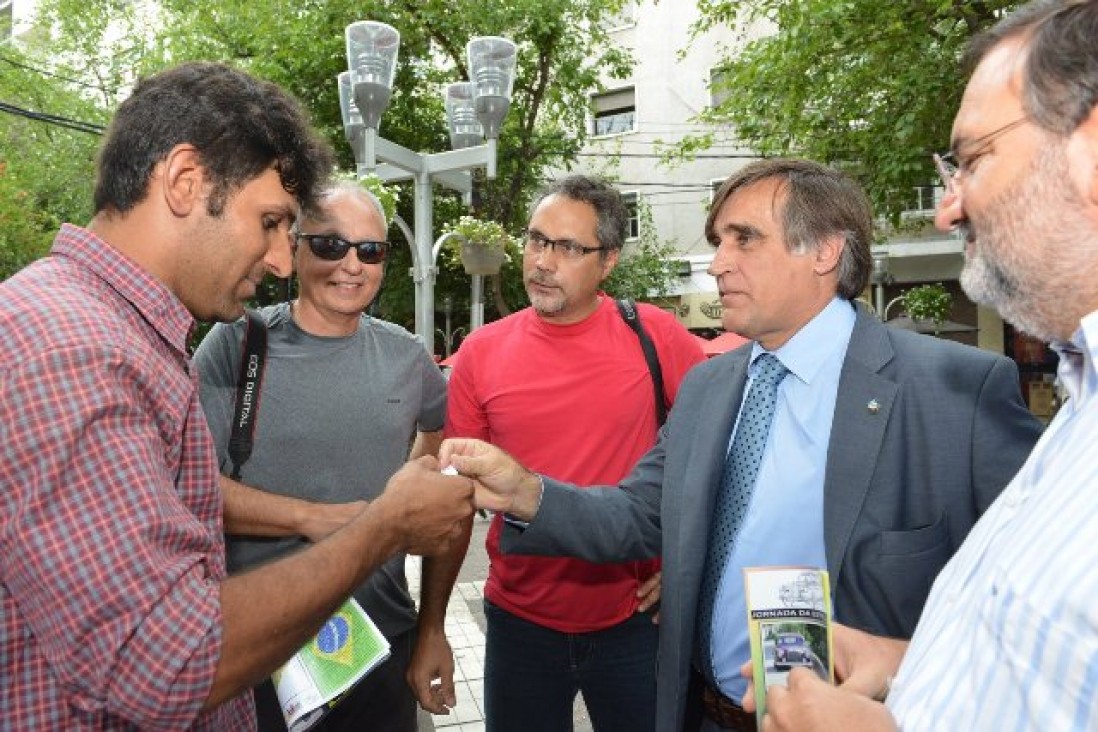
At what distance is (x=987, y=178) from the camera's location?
1.41m

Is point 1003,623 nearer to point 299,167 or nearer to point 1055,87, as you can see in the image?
point 1055,87

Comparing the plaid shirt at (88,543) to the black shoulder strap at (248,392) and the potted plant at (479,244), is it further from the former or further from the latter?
the potted plant at (479,244)

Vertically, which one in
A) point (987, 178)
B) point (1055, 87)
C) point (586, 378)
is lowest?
point (586, 378)

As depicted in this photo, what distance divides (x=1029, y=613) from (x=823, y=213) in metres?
1.63

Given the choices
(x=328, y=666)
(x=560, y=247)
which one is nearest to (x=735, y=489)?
(x=328, y=666)

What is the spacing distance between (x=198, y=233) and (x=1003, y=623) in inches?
61.5

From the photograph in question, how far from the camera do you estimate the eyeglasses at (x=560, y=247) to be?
11.3 ft

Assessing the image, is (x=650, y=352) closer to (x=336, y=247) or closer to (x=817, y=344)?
(x=817, y=344)

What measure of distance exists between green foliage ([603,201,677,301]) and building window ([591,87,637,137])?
2.74 m

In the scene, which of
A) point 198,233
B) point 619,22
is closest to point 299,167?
point 198,233

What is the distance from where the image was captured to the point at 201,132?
1650mm

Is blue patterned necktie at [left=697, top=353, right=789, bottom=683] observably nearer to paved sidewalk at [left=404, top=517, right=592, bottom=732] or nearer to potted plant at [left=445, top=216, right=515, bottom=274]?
paved sidewalk at [left=404, top=517, right=592, bottom=732]

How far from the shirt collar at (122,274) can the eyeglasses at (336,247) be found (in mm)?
1372

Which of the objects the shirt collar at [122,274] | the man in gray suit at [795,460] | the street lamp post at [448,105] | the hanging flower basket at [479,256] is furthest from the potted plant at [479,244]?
the shirt collar at [122,274]
